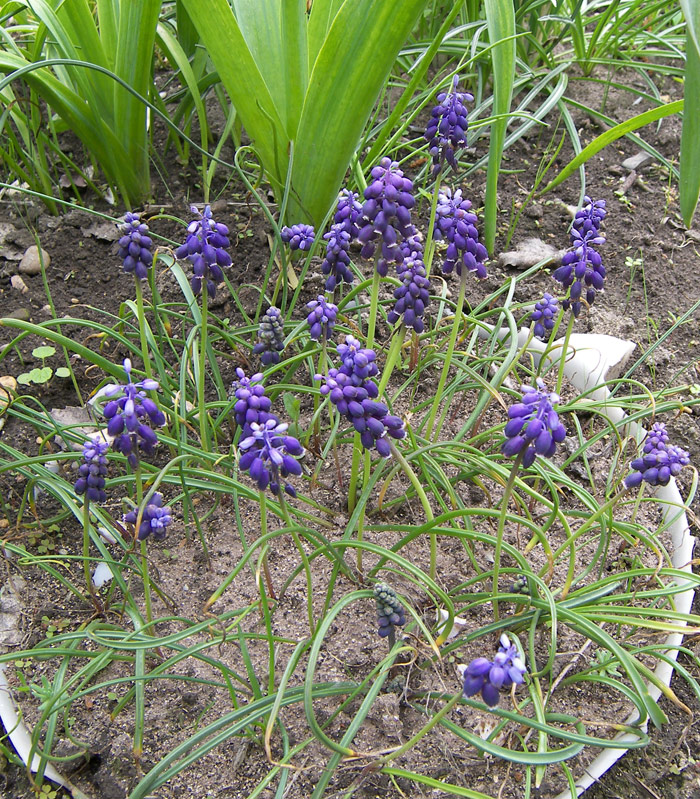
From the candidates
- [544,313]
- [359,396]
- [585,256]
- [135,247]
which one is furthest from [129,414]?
[544,313]

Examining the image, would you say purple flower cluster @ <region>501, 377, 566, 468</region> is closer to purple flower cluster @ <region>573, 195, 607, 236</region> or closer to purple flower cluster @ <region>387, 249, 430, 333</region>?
purple flower cluster @ <region>387, 249, 430, 333</region>

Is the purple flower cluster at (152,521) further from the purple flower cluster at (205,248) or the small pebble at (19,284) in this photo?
the small pebble at (19,284)

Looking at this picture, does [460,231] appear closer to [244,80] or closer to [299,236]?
[299,236]

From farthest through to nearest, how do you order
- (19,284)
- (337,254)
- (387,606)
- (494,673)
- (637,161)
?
(637,161)
(19,284)
(337,254)
(387,606)
(494,673)

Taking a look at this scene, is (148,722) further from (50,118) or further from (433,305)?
(50,118)

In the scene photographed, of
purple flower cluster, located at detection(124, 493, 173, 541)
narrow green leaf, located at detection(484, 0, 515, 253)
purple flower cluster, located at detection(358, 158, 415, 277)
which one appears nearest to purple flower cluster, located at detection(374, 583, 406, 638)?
purple flower cluster, located at detection(124, 493, 173, 541)

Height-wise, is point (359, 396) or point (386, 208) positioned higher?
point (386, 208)
